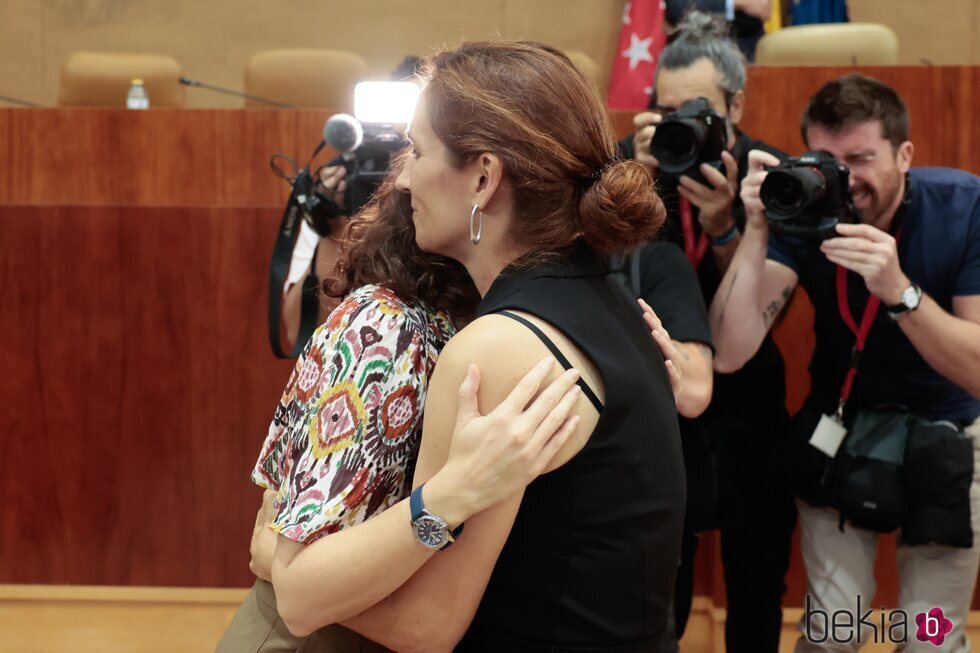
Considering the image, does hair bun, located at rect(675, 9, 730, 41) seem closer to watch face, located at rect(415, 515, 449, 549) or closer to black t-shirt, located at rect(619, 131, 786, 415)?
black t-shirt, located at rect(619, 131, 786, 415)

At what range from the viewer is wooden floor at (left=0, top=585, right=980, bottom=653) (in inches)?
108

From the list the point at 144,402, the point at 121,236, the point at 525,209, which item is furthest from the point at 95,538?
the point at 525,209

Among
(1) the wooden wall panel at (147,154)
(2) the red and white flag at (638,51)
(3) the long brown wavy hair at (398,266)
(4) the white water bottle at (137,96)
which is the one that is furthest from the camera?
(2) the red and white flag at (638,51)

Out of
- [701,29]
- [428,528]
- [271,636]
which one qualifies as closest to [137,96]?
[701,29]

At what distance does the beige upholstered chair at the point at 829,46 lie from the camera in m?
3.39

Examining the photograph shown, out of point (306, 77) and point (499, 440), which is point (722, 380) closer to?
point (499, 440)

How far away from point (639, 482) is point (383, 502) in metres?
0.26

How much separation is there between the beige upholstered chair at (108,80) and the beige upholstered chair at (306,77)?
0.34 meters

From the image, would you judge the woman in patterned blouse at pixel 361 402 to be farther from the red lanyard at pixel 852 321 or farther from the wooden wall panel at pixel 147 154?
the wooden wall panel at pixel 147 154

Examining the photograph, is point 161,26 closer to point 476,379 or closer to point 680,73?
point 680,73

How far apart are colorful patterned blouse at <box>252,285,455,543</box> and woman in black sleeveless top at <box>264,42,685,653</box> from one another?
0.04 m

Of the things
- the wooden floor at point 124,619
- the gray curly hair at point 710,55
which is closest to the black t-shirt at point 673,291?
the gray curly hair at point 710,55

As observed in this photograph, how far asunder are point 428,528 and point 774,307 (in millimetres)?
1351

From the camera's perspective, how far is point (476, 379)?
100cm
